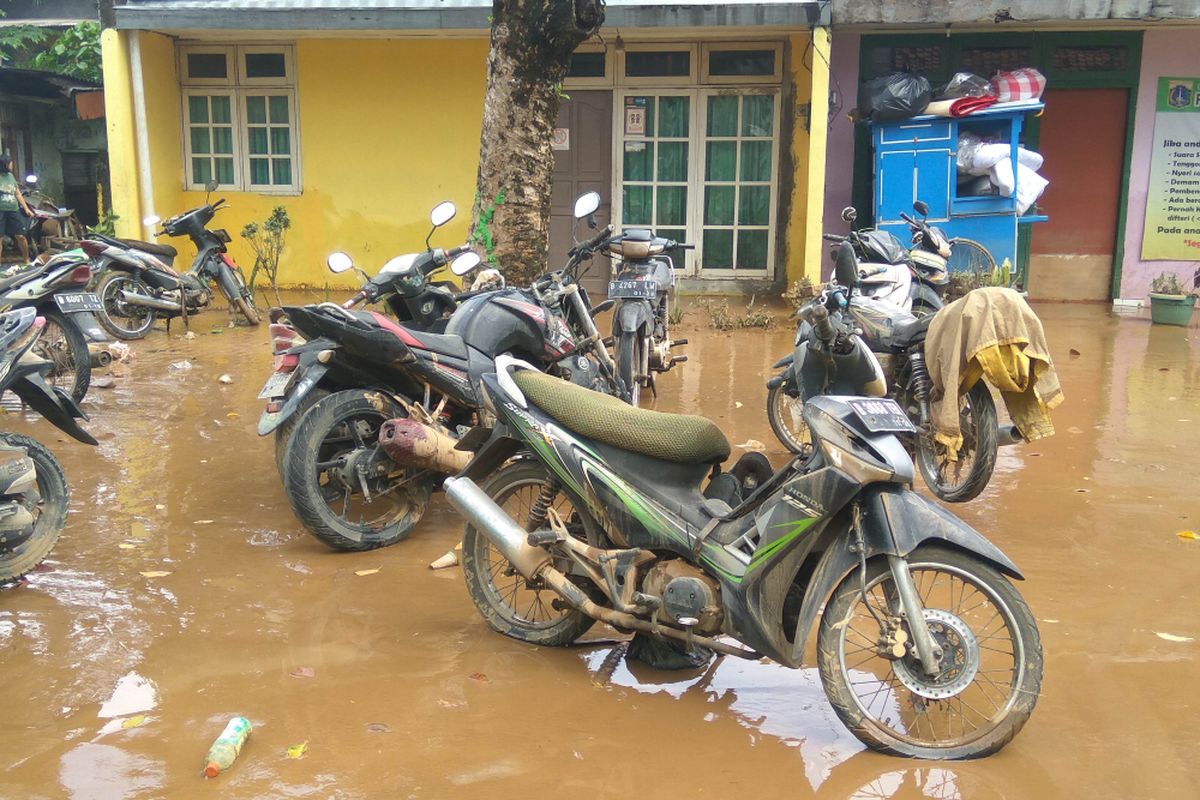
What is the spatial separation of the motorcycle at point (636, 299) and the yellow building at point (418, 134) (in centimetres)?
543

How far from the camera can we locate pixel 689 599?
3.09 meters

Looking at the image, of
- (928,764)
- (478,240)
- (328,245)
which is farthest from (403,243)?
(928,764)

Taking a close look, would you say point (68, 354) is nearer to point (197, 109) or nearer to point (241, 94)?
point (241, 94)

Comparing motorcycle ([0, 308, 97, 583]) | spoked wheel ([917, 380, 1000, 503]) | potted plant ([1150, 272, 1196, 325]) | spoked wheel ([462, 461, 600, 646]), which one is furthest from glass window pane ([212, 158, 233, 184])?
potted plant ([1150, 272, 1196, 325])

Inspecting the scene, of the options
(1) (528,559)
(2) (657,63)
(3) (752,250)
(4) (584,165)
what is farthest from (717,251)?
(1) (528,559)

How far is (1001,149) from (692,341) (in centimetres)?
399

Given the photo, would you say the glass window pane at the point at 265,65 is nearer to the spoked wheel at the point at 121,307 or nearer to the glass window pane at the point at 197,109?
the glass window pane at the point at 197,109

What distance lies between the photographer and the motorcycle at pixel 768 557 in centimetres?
280

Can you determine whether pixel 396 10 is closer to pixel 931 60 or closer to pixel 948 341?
pixel 931 60

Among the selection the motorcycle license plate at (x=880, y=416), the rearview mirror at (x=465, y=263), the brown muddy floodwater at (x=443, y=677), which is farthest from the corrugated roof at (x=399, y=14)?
the motorcycle license plate at (x=880, y=416)

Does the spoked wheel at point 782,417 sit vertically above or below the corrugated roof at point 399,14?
below

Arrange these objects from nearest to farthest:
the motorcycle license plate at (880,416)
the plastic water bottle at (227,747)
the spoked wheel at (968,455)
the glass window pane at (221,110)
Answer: the plastic water bottle at (227,747)
the motorcycle license plate at (880,416)
the spoked wheel at (968,455)
the glass window pane at (221,110)

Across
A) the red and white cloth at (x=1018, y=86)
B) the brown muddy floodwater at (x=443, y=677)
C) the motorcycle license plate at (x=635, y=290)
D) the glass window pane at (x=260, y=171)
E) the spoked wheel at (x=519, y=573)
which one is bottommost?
the brown muddy floodwater at (x=443, y=677)

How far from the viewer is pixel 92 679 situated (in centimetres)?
328
